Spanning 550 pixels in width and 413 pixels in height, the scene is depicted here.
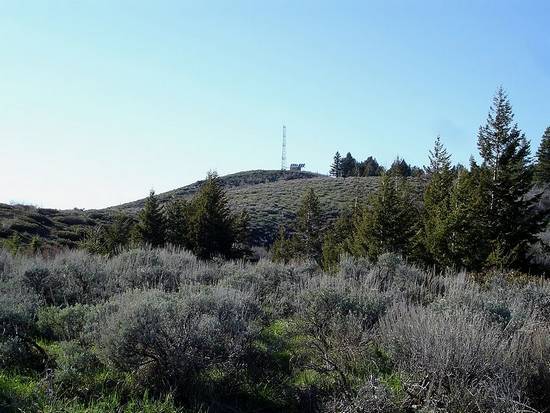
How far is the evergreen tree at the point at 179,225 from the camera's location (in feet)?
104

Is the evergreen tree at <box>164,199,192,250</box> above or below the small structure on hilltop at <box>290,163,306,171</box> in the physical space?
below

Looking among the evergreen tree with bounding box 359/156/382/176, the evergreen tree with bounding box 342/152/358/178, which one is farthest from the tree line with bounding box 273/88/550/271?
the evergreen tree with bounding box 342/152/358/178

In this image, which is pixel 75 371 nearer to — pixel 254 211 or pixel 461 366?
pixel 461 366

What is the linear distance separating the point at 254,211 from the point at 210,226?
31.4 meters

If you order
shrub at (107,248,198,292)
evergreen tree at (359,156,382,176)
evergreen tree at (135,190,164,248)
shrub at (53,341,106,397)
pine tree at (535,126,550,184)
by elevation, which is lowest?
shrub at (53,341,106,397)

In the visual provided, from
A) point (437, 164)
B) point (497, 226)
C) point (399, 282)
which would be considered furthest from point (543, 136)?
point (399, 282)

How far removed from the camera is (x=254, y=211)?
6259 cm

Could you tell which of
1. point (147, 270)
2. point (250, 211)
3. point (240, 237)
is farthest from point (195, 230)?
point (250, 211)

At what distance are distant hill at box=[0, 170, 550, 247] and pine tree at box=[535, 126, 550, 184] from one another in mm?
7545

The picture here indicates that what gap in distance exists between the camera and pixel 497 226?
1026 inches

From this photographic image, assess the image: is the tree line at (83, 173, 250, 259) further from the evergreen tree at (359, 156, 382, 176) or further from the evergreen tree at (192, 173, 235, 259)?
the evergreen tree at (359, 156, 382, 176)

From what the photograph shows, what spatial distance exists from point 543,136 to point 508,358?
67741 millimetres

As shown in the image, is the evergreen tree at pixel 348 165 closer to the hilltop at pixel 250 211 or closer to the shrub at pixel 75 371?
the hilltop at pixel 250 211

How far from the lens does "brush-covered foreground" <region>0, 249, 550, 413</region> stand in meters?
4.65
